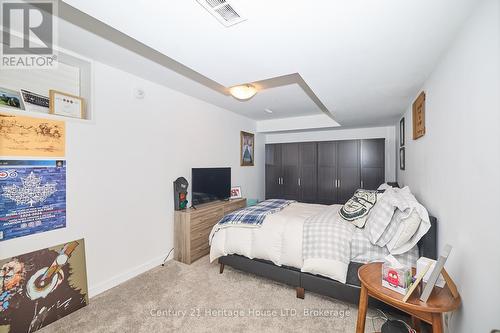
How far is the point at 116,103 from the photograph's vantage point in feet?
8.06

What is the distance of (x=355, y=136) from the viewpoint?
5070mm

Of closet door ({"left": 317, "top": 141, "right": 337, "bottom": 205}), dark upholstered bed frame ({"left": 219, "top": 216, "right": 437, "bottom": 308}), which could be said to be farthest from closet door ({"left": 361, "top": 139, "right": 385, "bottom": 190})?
dark upholstered bed frame ({"left": 219, "top": 216, "right": 437, "bottom": 308})

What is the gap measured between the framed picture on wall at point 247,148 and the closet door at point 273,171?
537mm

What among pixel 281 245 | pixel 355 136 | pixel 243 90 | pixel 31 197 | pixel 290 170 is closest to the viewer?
pixel 31 197

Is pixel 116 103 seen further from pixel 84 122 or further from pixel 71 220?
pixel 71 220

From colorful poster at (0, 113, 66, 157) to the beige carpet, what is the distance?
4.94 ft

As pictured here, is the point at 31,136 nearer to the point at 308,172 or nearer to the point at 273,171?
the point at 273,171

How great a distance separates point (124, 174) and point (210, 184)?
4.56 ft

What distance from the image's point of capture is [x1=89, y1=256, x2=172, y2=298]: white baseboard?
2251 mm

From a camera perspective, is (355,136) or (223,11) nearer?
(223,11)

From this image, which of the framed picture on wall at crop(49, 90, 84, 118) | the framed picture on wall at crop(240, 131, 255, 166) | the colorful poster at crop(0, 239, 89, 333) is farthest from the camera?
the framed picture on wall at crop(240, 131, 255, 166)

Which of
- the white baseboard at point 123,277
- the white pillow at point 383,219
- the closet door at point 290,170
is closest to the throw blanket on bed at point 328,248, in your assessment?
the white pillow at point 383,219

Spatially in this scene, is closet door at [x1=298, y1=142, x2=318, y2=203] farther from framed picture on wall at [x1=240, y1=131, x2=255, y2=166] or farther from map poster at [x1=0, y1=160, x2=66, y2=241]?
map poster at [x1=0, y1=160, x2=66, y2=241]

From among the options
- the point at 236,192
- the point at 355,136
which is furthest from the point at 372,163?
the point at 236,192
